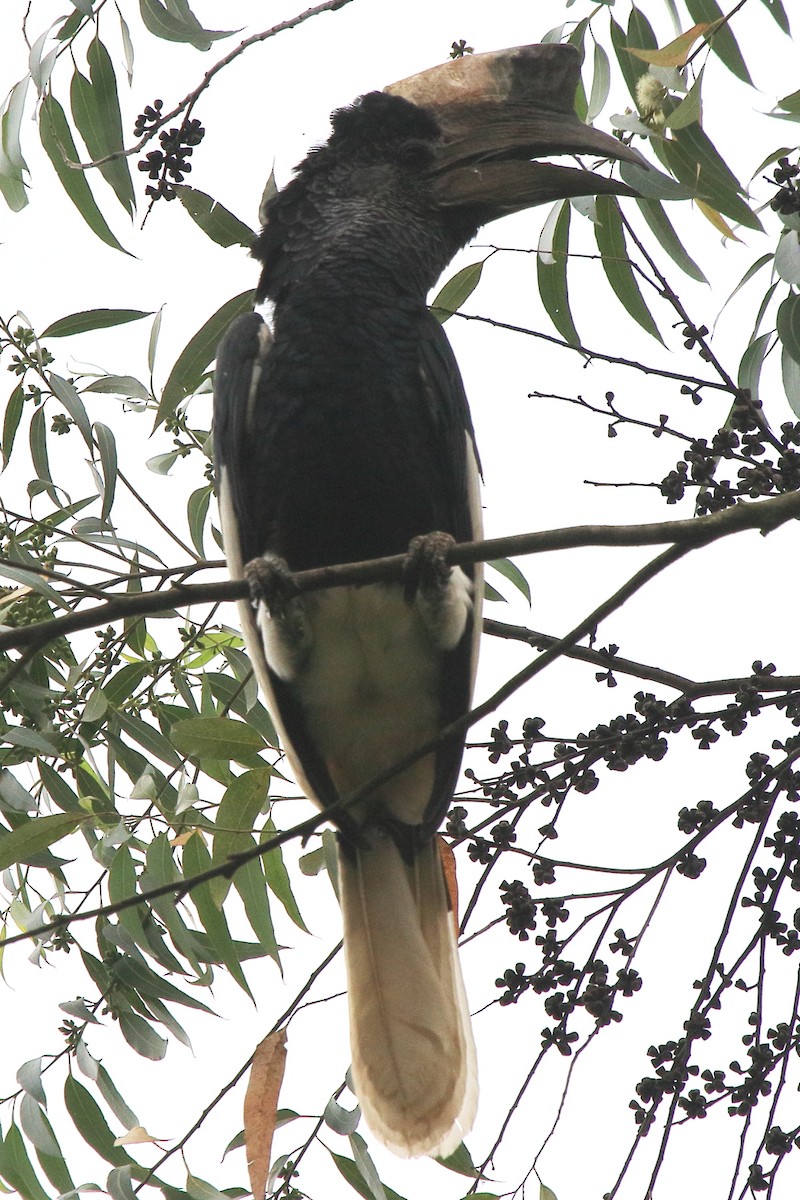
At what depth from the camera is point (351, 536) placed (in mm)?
2215

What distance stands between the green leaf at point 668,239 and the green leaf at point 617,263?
3.1 inches

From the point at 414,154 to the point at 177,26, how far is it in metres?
0.64

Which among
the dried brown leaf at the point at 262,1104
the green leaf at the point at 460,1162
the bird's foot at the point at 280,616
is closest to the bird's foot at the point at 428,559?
the bird's foot at the point at 280,616

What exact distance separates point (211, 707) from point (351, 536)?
2.42 feet

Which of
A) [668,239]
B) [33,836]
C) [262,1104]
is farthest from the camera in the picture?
[668,239]

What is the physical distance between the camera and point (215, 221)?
8.08ft

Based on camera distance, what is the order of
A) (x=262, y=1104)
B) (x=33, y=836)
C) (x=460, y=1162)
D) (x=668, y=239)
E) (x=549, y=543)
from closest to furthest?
(x=549, y=543) < (x=262, y=1104) < (x=33, y=836) < (x=460, y=1162) < (x=668, y=239)

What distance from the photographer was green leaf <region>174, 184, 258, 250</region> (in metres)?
2.36

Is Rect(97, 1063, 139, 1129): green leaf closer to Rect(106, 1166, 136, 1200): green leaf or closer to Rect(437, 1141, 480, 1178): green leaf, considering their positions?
Rect(106, 1166, 136, 1200): green leaf

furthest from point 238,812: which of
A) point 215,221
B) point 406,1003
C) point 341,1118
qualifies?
point 215,221

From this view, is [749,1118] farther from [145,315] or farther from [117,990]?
[145,315]

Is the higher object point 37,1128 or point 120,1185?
point 37,1128

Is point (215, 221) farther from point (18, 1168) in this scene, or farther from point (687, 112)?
point (18, 1168)

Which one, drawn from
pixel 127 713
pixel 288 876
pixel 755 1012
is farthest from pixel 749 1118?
pixel 127 713
